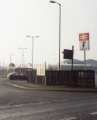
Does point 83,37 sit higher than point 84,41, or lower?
higher

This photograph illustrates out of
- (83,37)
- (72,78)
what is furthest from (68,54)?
(83,37)

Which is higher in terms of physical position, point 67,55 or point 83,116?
point 67,55

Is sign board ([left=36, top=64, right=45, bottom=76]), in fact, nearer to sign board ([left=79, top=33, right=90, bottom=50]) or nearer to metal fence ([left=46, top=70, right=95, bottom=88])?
metal fence ([left=46, top=70, right=95, bottom=88])

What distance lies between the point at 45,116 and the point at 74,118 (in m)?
1.33

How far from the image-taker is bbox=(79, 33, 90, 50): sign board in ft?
209

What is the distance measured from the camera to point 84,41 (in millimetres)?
64875

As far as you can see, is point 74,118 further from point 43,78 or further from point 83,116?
point 43,78

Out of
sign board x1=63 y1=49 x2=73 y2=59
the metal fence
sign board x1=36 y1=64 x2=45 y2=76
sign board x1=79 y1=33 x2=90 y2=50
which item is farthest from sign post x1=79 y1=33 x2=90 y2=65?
the metal fence

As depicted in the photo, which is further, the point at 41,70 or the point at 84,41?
the point at 84,41

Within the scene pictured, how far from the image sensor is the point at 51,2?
157 ft

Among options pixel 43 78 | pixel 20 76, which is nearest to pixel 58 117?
pixel 43 78

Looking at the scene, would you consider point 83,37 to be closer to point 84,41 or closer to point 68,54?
→ point 84,41

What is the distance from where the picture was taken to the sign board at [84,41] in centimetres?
6362

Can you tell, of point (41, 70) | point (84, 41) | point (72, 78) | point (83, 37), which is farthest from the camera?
point (83, 37)
